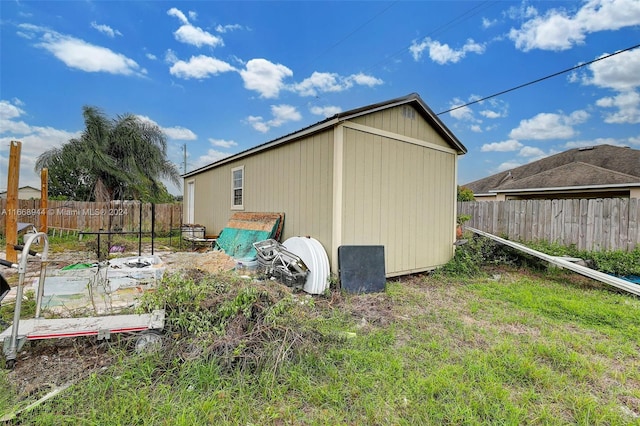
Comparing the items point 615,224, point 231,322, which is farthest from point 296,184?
point 615,224

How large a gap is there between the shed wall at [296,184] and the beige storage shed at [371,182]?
0.05 feet

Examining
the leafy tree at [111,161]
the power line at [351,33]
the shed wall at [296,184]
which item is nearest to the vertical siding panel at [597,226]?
the shed wall at [296,184]

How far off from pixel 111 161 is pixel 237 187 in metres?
10.0

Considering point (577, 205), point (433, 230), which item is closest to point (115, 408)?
point (433, 230)

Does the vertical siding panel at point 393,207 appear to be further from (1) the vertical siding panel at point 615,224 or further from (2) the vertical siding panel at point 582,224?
(1) the vertical siding panel at point 615,224

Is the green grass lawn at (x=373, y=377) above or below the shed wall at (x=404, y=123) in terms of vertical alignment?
below

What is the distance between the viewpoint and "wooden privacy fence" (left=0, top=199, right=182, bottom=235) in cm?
1065

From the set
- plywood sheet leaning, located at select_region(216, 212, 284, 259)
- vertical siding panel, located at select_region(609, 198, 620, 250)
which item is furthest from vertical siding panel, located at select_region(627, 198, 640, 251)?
plywood sheet leaning, located at select_region(216, 212, 284, 259)

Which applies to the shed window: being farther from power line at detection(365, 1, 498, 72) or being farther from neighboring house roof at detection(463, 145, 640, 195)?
neighboring house roof at detection(463, 145, 640, 195)

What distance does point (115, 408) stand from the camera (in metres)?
1.73

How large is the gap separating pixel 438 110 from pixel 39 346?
375 inches

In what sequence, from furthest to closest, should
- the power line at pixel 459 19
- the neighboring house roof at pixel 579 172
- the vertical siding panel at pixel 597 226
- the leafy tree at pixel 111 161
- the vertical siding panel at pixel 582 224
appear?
the leafy tree at pixel 111 161 → the neighboring house roof at pixel 579 172 → the power line at pixel 459 19 → the vertical siding panel at pixel 582 224 → the vertical siding panel at pixel 597 226

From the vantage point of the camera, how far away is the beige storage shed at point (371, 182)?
4586 mm

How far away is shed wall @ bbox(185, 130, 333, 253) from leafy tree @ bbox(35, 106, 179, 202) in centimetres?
949
